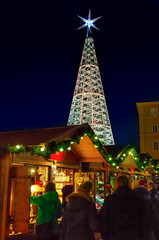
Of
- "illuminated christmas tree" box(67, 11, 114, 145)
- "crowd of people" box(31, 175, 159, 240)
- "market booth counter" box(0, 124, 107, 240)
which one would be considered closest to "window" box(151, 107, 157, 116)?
"illuminated christmas tree" box(67, 11, 114, 145)

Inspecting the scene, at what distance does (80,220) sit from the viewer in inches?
147

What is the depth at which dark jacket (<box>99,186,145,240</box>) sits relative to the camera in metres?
3.58

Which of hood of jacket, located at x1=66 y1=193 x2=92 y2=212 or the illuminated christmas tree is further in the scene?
the illuminated christmas tree

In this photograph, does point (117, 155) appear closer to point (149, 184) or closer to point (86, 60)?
point (149, 184)

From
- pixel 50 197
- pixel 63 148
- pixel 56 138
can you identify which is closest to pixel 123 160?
pixel 63 148

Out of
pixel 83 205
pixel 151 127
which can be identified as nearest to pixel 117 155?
pixel 83 205

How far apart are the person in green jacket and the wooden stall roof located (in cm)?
218

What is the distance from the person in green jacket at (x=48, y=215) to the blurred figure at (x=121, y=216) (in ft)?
4.98

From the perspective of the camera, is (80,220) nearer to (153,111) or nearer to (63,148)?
(63,148)

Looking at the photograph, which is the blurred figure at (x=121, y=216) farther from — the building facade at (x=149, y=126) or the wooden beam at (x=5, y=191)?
the building facade at (x=149, y=126)

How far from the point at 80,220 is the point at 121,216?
0.58 metres

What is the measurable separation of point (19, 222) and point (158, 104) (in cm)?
4531

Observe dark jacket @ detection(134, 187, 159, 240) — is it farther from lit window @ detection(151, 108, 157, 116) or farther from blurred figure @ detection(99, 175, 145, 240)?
lit window @ detection(151, 108, 157, 116)

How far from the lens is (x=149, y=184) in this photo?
7043mm
